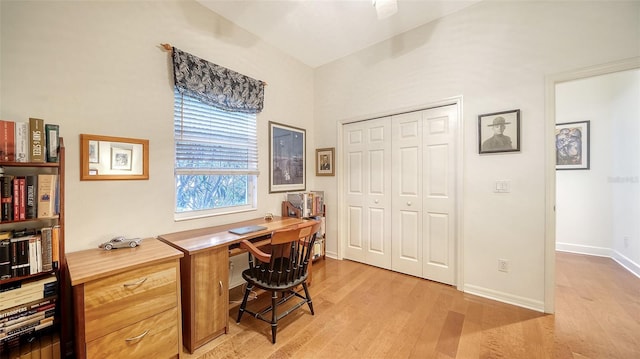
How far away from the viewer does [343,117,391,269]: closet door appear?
10.0 ft

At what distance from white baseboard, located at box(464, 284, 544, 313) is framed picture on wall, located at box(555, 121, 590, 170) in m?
2.65

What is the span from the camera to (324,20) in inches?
103

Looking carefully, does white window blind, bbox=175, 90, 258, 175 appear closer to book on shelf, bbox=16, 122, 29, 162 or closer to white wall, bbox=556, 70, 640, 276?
book on shelf, bbox=16, 122, 29, 162

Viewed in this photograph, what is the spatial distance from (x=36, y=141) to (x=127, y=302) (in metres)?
1.09

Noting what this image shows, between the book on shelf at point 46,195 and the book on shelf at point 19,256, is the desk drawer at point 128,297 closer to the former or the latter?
the book on shelf at point 19,256

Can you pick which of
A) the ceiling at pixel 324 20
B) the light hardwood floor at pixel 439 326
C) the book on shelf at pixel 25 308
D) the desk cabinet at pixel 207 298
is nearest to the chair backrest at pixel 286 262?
the desk cabinet at pixel 207 298

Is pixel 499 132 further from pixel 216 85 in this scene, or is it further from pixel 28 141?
pixel 28 141

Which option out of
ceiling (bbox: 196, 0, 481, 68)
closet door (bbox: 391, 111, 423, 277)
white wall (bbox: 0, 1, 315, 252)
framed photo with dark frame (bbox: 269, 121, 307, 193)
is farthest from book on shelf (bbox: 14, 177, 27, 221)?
closet door (bbox: 391, 111, 423, 277)

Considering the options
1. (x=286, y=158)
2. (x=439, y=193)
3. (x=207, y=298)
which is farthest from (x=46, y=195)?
(x=439, y=193)

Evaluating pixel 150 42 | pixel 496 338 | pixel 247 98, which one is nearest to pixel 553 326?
pixel 496 338

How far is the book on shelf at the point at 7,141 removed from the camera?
4.16 ft

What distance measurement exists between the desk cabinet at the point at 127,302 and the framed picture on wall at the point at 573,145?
16.7ft

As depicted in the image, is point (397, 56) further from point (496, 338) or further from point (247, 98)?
point (496, 338)

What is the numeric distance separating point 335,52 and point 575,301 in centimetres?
389
